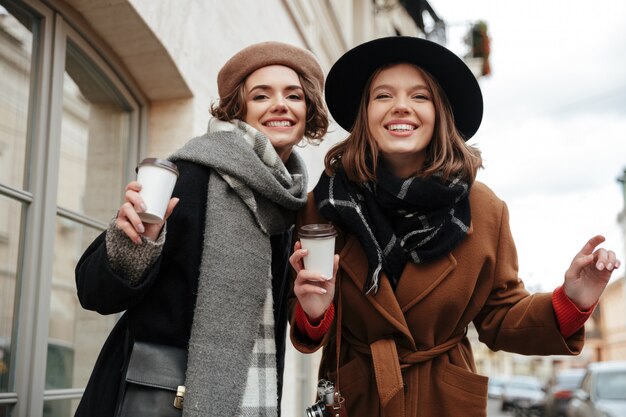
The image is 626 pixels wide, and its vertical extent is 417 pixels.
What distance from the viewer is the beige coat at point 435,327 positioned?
234 centimetres

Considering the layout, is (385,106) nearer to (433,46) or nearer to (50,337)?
(433,46)

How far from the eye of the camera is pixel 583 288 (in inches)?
89.1

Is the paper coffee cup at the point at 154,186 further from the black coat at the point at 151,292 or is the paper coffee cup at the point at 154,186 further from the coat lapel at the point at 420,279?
the coat lapel at the point at 420,279

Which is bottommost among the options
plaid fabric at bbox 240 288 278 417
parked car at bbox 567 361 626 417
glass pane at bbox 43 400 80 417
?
parked car at bbox 567 361 626 417

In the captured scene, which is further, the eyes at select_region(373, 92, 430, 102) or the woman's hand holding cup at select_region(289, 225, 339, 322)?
the eyes at select_region(373, 92, 430, 102)

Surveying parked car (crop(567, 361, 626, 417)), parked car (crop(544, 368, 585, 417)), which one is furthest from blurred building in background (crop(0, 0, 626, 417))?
parked car (crop(544, 368, 585, 417))

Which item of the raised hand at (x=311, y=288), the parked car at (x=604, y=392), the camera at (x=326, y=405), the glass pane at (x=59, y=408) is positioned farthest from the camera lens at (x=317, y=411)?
the parked car at (x=604, y=392)

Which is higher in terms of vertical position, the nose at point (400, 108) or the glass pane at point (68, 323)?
the nose at point (400, 108)

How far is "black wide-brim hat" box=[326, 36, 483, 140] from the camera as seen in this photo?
255 centimetres

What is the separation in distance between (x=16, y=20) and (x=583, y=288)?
103 inches

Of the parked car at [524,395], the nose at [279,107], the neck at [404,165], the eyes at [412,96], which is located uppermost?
the eyes at [412,96]

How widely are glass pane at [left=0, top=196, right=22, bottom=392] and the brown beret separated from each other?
1148 millimetres

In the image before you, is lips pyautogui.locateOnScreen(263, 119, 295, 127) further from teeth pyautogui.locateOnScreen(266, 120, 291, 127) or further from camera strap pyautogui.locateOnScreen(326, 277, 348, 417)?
camera strap pyautogui.locateOnScreen(326, 277, 348, 417)

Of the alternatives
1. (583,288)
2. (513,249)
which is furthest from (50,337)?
(583,288)
